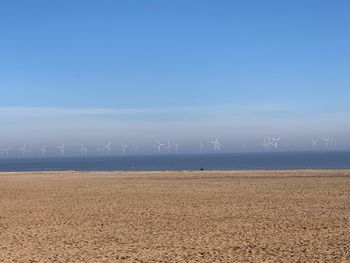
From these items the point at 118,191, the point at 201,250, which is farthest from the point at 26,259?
the point at 118,191

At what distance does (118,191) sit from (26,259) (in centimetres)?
1965

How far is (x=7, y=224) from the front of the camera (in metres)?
17.9

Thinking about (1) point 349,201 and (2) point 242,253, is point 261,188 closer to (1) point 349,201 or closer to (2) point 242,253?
(1) point 349,201

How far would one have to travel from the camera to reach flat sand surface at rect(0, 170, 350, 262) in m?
12.4

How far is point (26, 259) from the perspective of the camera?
39.2 ft

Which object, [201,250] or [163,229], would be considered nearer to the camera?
[201,250]

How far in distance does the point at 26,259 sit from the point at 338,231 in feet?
28.0

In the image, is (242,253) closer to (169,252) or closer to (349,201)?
(169,252)

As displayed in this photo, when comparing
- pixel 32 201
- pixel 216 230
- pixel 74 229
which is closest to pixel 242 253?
pixel 216 230

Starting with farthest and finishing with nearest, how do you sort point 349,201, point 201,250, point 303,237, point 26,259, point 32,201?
point 32,201, point 349,201, point 303,237, point 201,250, point 26,259

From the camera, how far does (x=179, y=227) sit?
1661 cm

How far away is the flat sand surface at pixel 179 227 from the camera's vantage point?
1238 cm

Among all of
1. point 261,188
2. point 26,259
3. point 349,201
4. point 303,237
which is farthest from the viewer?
point 261,188

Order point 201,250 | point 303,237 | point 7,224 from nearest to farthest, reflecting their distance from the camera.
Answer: point 201,250
point 303,237
point 7,224
